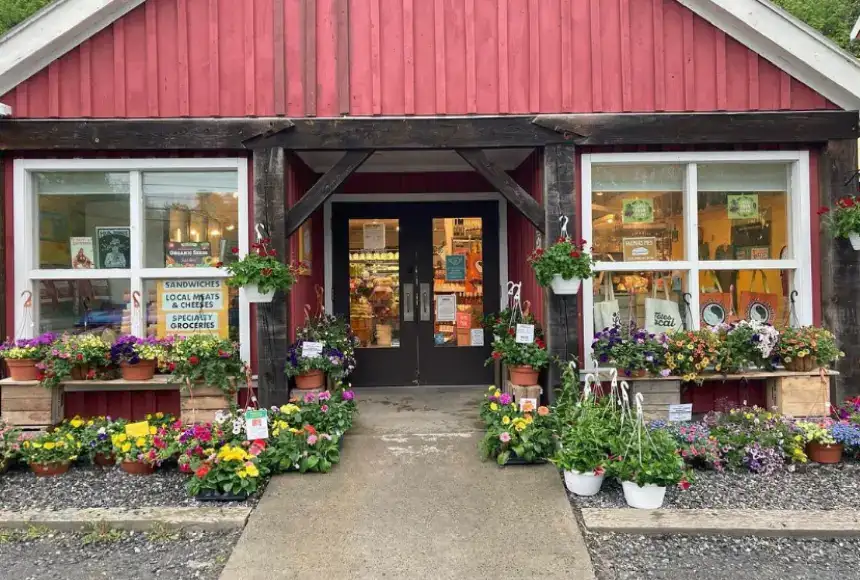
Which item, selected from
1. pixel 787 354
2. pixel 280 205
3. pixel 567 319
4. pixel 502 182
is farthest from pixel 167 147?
pixel 787 354

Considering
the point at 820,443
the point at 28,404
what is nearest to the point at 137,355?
the point at 28,404

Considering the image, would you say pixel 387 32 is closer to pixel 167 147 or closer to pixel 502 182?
pixel 502 182

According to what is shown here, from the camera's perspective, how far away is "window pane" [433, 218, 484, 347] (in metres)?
6.81

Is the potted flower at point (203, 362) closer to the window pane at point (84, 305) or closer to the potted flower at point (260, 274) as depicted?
the potted flower at point (260, 274)

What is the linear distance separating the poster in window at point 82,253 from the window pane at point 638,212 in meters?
4.59

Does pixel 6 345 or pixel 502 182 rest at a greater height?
pixel 502 182

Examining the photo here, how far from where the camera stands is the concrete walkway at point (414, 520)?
119 inches

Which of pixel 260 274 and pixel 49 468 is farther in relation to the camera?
pixel 260 274

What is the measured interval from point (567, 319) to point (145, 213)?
3904 mm

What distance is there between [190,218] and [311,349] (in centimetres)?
167

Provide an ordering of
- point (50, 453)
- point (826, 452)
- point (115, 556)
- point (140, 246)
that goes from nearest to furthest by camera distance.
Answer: point (115, 556)
point (50, 453)
point (826, 452)
point (140, 246)

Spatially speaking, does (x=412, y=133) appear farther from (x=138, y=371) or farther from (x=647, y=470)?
(x=647, y=470)

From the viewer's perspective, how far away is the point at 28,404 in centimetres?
457

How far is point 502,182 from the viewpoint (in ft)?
15.7
